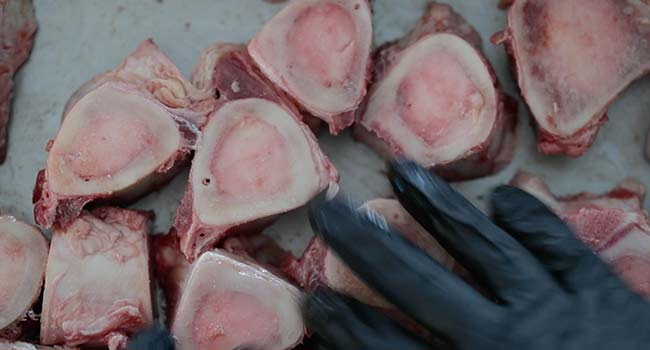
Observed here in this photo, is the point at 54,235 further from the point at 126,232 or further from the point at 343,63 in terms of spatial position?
the point at 343,63

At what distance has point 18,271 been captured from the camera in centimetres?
233

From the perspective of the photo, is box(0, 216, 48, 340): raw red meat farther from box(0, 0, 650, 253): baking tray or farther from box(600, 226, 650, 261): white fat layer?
box(600, 226, 650, 261): white fat layer

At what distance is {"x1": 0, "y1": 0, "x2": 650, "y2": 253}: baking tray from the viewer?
A: 254cm

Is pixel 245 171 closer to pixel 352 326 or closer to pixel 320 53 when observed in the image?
pixel 320 53

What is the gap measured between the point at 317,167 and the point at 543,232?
56 centimetres

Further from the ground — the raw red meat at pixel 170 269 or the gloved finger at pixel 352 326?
the gloved finger at pixel 352 326

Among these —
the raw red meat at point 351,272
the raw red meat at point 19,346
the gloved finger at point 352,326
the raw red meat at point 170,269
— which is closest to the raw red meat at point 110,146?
the raw red meat at point 170,269

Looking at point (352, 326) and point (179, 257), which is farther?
point (179, 257)

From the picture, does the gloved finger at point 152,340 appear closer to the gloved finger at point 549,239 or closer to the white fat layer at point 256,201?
the white fat layer at point 256,201

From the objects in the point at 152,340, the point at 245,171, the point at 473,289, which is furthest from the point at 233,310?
the point at 473,289

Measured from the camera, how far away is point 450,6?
2.58 m

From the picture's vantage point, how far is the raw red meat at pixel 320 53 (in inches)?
93.4

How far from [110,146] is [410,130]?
0.73m

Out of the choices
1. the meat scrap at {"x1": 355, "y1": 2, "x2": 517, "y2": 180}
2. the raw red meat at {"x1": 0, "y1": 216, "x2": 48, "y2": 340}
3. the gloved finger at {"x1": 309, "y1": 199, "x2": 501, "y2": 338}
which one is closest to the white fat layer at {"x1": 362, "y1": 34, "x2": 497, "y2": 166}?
the meat scrap at {"x1": 355, "y1": 2, "x2": 517, "y2": 180}
